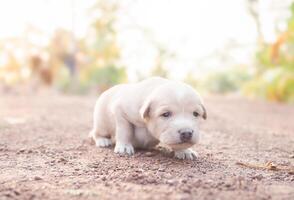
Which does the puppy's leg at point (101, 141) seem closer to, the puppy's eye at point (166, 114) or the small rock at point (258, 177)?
the puppy's eye at point (166, 114)

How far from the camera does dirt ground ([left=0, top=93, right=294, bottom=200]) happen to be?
271 cm

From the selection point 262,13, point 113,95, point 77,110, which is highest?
point 262,13

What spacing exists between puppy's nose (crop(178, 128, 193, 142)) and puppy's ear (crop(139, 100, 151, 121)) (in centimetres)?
31

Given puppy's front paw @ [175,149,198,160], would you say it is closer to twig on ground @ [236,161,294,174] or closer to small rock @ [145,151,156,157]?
small rock @ [145,151,156,157]

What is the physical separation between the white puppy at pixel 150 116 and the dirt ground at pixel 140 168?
120 mm

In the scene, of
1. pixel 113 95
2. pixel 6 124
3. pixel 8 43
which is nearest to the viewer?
pixel 113 95

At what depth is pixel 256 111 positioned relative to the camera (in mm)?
9422

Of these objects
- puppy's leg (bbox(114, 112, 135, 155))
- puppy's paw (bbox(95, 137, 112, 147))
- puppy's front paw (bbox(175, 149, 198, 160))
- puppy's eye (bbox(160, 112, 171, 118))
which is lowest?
puppy's paw (bbox(95, 137, 112, 147))

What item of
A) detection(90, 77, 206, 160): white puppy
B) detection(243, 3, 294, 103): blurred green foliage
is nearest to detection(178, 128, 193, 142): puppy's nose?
detection(90, 77, 206, 160): white puppy

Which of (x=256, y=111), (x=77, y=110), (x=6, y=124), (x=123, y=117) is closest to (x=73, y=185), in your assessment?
(x=123, y=117)

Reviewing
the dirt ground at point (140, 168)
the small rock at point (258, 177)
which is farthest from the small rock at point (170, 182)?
the small rock at point (258, 177)

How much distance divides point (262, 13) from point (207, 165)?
14.5 meters

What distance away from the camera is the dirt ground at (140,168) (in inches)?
107

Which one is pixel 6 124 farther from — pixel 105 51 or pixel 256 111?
pixel 105 51
